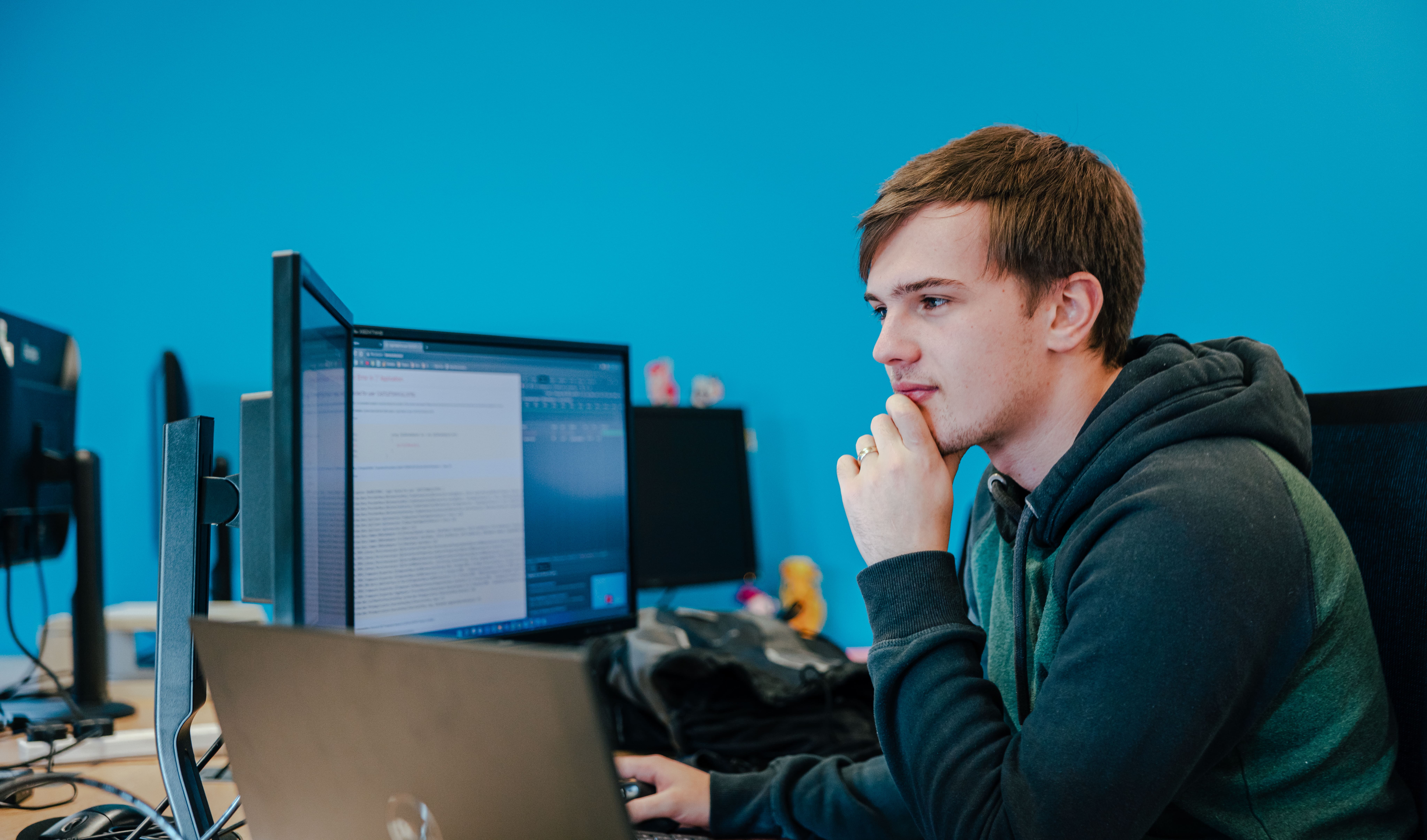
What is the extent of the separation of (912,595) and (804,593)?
1.16 metres

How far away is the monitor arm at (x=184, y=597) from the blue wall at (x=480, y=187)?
1.36 metres

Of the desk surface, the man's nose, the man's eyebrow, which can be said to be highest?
the man's eyebrow

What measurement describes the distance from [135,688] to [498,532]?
2.80ft

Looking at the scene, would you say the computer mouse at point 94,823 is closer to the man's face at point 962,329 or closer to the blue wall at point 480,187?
the man's face at point 962,329

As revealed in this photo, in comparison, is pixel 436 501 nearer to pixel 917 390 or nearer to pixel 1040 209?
pixel 917 390

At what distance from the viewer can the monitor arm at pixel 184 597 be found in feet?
2.33

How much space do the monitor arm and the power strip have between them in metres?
0.43

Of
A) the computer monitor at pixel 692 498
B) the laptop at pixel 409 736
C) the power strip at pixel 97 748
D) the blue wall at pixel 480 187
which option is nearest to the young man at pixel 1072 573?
the laptop at pixel 409 736

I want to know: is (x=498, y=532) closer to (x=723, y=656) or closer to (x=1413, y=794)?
(x=723, y=656)

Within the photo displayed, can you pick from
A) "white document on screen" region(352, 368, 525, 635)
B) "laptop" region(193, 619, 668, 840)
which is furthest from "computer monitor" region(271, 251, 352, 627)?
"white document on screen" region(352, 368, 525, 635)

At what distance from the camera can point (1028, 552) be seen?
0.93 m

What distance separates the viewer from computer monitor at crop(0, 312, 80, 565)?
1279mm

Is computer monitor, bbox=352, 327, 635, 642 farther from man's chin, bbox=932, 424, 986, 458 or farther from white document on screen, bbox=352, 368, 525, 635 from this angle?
man's chin, bbox=932, 424, 986, 458

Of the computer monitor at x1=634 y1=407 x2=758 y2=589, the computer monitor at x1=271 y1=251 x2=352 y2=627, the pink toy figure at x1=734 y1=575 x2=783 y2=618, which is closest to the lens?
the computer monitor at x1=271 y1=251 x2=352 y2=627
